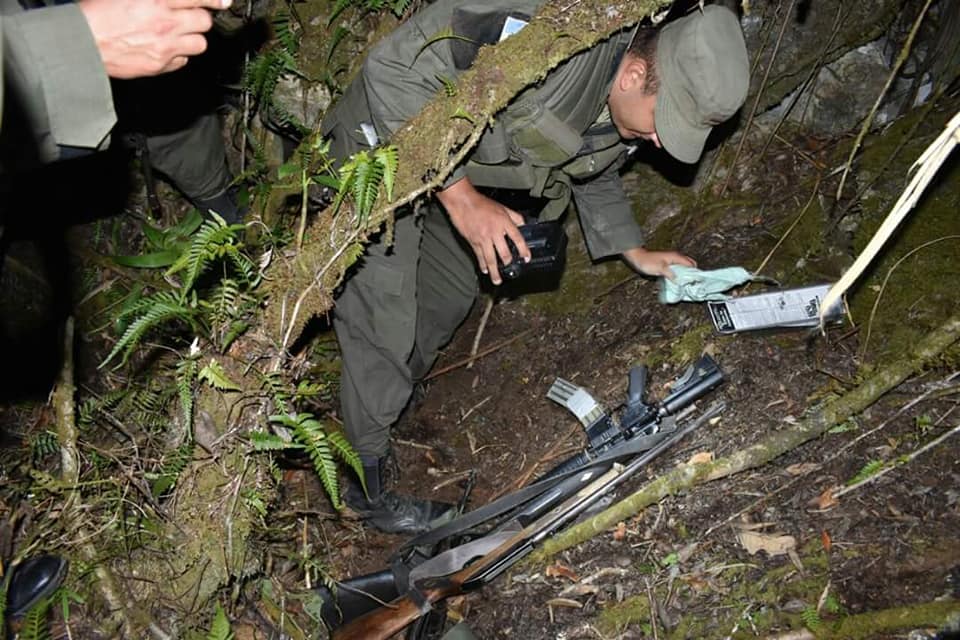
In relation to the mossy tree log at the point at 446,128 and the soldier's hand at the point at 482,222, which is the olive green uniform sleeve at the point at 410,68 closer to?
the soldier's hand at the point at 482,222

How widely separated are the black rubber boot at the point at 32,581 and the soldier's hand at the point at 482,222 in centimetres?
240

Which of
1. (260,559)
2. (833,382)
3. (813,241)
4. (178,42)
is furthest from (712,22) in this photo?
(260,559)

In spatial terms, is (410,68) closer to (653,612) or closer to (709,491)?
(709,491)

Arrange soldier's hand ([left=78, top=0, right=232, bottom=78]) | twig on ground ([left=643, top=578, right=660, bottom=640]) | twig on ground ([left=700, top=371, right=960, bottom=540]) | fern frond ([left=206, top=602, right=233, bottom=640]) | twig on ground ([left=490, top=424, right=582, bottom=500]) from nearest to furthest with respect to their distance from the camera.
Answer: soldier's hand ([left=78, top=0, right=232, bottom=78]) → fern frond ([left=206, top=602, right=233, bottom=640]) → twig on ground ([left=643, top=578, right=660, bottom=640]) → twig on ground ([left=700, top=371, right=960, bottom=540]) → twig on ground ([left=490, top=424, right=582, bottom=500])

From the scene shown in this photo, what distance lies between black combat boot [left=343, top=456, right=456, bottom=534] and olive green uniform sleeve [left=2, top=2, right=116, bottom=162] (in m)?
2.87

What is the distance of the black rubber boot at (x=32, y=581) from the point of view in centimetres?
255

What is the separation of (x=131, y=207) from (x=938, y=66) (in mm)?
5541

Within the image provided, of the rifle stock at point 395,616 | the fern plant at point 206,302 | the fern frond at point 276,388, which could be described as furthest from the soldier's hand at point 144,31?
the rifle stock at point 395,616

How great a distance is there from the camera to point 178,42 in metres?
2.21

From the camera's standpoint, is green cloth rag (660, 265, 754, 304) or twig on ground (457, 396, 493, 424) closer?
green cloth rag (660, 265, 754, 304)

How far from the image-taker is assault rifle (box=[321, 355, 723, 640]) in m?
3.47

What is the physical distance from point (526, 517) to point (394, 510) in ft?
4.15

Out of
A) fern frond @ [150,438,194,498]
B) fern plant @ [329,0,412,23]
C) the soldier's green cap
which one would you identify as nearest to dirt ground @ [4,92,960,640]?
fern frond @ [150,438,194,498]

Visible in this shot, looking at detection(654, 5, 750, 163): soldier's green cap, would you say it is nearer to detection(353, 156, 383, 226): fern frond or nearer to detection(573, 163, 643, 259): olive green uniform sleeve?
detection(573, 163, 643, 259): olive green uniform sleeve
